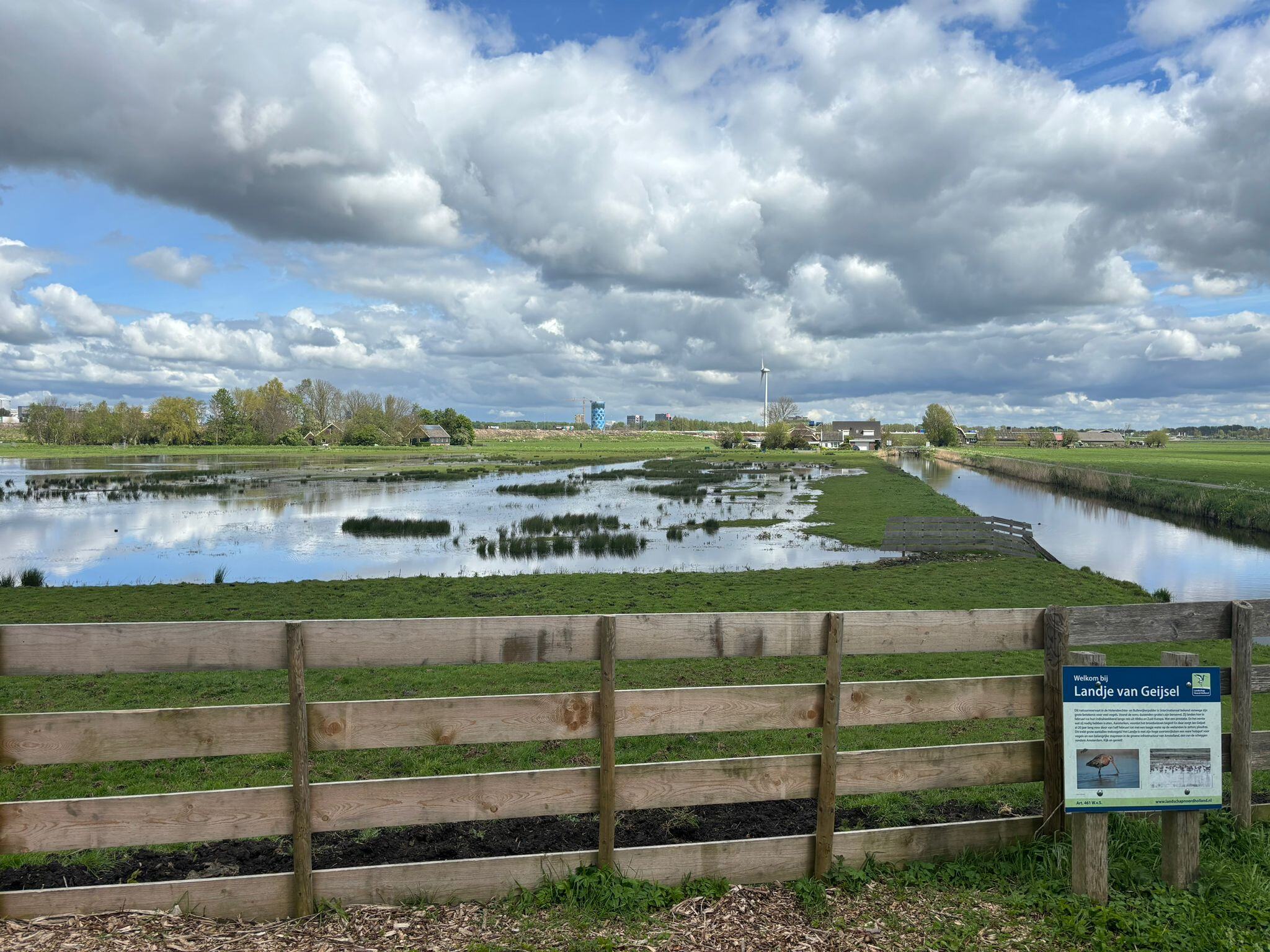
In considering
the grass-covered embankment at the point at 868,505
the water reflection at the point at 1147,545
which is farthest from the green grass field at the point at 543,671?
the grass-covered embankment at the point at 868,505

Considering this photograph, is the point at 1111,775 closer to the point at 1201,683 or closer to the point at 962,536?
the point at 1201,683

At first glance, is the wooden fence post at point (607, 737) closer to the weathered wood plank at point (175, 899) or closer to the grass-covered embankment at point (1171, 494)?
the weathered wood plank at point (175, 899)

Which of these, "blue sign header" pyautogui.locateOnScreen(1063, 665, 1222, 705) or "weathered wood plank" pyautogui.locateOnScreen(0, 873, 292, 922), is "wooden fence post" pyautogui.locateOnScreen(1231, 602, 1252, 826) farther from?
"weathered wood plank" pyautogui.locateOnScreen(0, 873, 292, 922)

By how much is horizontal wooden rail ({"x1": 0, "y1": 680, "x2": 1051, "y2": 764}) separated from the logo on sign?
881mm

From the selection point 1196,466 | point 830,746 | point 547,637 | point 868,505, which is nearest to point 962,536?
point 868,505

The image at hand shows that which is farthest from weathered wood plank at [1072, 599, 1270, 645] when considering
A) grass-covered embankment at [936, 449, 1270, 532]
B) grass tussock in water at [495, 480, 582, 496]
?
grass tussock in water at [495, 480, 582, 496]

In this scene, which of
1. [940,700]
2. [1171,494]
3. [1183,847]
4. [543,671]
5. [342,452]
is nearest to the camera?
[1183,847]

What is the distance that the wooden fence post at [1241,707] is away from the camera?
5.18 metres

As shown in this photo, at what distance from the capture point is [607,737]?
4660mm

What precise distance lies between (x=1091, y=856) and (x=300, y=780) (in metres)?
4.83

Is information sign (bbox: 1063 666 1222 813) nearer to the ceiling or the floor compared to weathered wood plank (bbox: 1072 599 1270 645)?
nearer to the floor

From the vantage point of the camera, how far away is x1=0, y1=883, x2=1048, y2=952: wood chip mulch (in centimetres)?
418

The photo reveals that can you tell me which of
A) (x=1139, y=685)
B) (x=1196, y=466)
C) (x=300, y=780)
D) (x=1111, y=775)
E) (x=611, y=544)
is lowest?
(x=611, y=544)

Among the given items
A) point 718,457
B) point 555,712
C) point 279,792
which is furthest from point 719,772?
point 718,457
